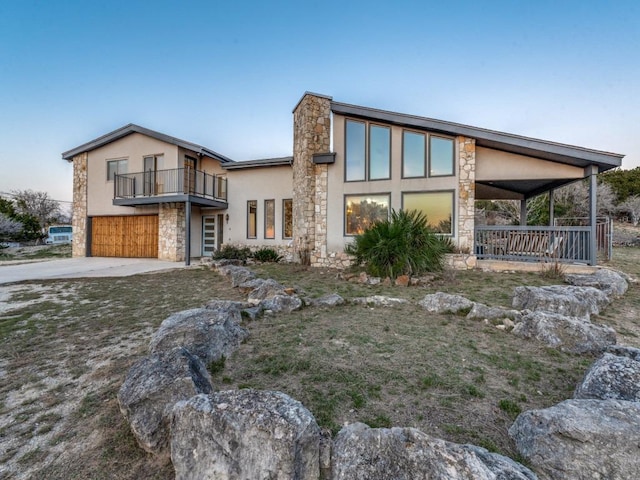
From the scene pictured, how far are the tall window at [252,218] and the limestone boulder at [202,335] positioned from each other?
10.5 meters

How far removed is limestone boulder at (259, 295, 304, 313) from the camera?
15.7ft

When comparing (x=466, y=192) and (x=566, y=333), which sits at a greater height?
(x=466, y=192)

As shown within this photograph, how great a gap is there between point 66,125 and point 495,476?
903 inches

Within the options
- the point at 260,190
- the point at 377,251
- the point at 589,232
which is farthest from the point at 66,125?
the point at 589,232

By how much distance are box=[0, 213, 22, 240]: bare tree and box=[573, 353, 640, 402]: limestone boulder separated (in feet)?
94.4

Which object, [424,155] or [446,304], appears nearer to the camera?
[446,304]

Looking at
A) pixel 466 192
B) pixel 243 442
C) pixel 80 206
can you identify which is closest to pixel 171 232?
pixel 80 206

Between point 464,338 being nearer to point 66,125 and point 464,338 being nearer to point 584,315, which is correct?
point 584,315

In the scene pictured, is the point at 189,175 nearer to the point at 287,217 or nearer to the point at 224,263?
the point at 287,217

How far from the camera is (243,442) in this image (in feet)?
5.02

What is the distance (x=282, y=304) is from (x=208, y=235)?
11734 mm

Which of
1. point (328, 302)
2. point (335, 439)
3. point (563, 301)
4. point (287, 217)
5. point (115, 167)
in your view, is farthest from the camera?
point (115, 167)

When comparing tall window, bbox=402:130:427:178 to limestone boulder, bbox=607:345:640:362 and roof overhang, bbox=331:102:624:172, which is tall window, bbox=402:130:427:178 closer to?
roof overhang, bbox=331:102:624:172

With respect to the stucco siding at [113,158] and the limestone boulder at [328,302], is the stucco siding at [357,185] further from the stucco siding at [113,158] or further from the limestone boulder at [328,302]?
the stucco siding at [113,158]
